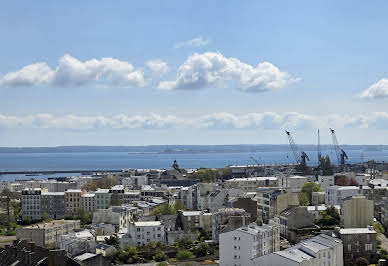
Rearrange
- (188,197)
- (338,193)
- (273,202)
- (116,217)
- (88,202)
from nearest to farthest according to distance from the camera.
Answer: (273,202) < (116,217) < (338,193) < (188,197) < (88,202)

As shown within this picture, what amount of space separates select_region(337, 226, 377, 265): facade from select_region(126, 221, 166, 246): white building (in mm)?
11164

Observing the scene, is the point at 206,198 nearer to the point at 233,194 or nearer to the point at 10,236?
the point at 233,194

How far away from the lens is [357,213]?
1511 inches

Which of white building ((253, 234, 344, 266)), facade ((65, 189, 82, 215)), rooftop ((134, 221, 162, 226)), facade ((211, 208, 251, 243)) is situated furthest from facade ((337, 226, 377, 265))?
facade ((65, 189, 82, 215))

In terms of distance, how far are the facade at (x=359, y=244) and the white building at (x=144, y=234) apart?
36.6 ft

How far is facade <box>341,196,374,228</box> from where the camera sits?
126ft

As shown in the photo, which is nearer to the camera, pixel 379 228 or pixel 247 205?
pixel 379 228

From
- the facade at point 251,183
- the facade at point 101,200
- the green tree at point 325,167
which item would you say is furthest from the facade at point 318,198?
the green tree at point 325,167

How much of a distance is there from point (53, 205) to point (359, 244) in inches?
1193

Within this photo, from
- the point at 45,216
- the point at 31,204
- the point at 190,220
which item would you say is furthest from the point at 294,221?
the point at 31,204

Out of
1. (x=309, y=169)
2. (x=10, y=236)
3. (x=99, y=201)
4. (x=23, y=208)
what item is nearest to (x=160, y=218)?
(x=10, y=236)

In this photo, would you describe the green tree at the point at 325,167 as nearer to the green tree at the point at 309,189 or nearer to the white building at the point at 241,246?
the green tree at the point at 309,189

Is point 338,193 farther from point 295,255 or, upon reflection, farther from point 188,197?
point 295,255

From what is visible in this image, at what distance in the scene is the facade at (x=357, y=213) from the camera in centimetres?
3828
